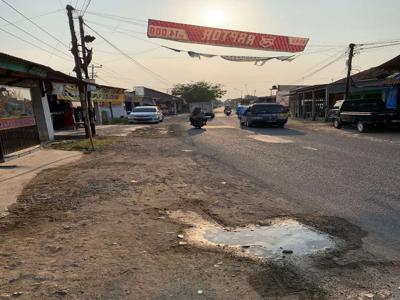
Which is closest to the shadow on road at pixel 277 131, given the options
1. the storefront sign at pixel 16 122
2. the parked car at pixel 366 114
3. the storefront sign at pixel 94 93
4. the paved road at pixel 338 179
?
the parked car at pixel 366 114

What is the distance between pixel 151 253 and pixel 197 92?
99.3 meters

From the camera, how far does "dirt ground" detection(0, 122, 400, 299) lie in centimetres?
366

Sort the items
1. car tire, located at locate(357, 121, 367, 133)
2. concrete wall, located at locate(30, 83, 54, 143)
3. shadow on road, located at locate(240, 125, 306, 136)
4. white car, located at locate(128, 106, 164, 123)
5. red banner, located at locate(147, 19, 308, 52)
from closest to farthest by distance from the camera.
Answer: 1. concrete wall, located at locate(30, 83, 54, 143)
2. red banner, located at locate(147, 19, 308, 52)
3. shadow on road, located at locate(240, 125, 306, 136)
4. car tire, located at locate(357, 121, 367, 133)
5. white car, located at locate(128, 106, 164, 123)

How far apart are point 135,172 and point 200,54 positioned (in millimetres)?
13746

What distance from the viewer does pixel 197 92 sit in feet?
336

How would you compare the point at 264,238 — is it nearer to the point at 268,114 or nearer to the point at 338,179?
the point at 338,179

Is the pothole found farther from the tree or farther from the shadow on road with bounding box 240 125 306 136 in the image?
the tree

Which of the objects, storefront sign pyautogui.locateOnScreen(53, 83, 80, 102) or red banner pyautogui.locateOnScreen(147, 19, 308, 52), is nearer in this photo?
red banner pyautogui.locateOnScreen(147, 19, 308, 52)

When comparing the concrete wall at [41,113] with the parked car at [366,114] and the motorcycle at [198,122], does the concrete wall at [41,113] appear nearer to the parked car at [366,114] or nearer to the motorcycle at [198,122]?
the motorcycle at [198,122]

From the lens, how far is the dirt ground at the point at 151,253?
12.0 ft

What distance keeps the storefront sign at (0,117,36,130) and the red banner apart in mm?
8701

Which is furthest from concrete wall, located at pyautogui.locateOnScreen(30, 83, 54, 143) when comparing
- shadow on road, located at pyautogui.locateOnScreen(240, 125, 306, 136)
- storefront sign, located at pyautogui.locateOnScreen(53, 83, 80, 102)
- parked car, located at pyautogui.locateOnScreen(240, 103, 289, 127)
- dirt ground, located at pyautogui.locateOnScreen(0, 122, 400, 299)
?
parked car, located at pyautogui.locateOnScreen(240, 103, 289, 127)

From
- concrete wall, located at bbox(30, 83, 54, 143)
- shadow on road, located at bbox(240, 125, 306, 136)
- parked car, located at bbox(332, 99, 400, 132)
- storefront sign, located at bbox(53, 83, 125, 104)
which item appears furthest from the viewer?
storefront sign, located at bbox(53, 83, 125, 104)

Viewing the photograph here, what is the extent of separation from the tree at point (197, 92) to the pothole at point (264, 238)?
95.7 m
